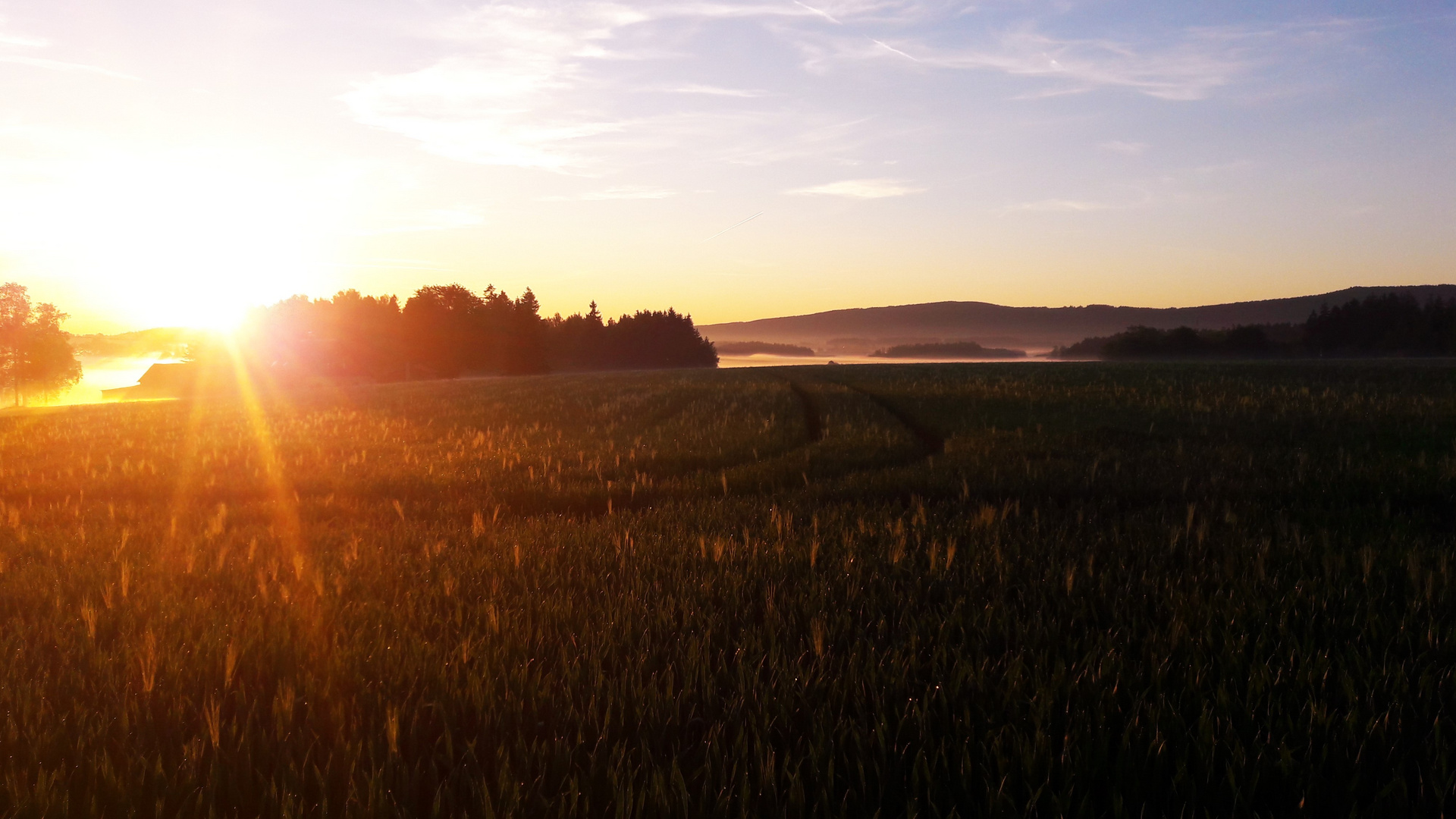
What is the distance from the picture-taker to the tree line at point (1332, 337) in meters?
81.4

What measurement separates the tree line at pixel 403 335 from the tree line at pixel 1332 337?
68.9 metres

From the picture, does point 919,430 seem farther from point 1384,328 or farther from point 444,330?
point 1384,328

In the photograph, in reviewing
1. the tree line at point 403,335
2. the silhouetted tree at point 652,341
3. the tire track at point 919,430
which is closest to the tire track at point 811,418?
the tire track at point 919,430

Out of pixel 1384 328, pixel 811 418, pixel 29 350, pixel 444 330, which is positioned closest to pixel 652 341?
pixel 444 330

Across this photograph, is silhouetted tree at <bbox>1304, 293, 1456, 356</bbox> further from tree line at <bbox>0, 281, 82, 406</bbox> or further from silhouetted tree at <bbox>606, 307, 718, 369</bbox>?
tree line at <bbox>0, 281, 82, 406</bbox>

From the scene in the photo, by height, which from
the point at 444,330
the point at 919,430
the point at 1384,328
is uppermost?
the point at 444,330

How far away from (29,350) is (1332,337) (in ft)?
488

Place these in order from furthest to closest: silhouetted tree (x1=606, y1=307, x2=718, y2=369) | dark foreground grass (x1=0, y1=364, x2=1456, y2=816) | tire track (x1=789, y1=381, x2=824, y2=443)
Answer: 1. silhouetted tree (x1=606, y1=307, x2=718, y2=369)
2. tire track (x1=789, y1=381, x2=824, y2=443)
3. dark foreground grass (x1=0, y1=364, x2=1456, y2=816)

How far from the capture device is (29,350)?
76500 mm

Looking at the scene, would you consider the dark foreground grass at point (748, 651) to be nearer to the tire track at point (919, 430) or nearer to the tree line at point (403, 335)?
the tire track at point (919, 430)

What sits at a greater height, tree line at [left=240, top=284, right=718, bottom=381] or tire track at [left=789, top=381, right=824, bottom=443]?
tree line at [left=240, top=284, right=718, bottom=381]

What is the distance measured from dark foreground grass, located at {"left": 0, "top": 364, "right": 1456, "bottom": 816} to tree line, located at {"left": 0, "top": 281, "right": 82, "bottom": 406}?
311 feet

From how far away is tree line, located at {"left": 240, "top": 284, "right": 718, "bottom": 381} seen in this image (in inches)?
2805

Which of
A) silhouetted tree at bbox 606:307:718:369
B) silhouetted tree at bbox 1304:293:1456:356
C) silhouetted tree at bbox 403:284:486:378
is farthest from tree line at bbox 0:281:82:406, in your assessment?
silhouetted tree at bbox 1304:293:1456:356
